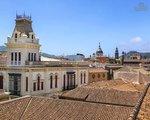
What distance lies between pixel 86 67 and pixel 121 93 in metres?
25.0

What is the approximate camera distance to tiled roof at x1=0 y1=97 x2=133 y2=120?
1902 cm

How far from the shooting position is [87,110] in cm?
1995

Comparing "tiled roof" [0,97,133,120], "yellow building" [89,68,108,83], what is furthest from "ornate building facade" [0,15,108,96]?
"tiled roof" [0,97,133,120]

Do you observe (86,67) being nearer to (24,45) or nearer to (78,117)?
(24,45)

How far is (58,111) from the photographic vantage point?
1994cm

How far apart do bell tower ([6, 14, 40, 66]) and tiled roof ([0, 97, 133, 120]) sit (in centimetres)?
1928

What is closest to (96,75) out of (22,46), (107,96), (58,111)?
(22,46)

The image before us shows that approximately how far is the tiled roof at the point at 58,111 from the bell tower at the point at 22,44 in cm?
1928

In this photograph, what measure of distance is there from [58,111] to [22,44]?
21.8 metres

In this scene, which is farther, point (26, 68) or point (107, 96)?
point (26, 68)

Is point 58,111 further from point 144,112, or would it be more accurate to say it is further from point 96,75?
point 96,75

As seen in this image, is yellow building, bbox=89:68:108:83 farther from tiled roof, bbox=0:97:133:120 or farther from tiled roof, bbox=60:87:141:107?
tiled roof, bbox=0:97:133:120

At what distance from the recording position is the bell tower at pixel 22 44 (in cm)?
4047

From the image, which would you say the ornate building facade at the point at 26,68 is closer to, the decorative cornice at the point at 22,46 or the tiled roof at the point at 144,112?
the decorative cornice at the point at 22,46
